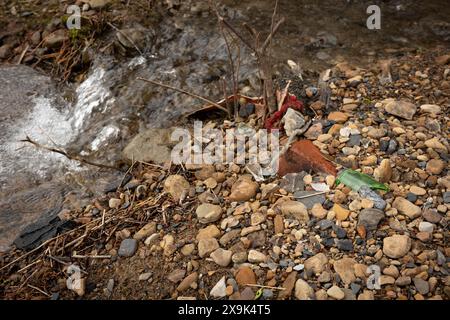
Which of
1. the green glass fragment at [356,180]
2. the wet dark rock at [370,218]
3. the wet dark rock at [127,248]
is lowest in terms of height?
the wet dark rock at [127,248]

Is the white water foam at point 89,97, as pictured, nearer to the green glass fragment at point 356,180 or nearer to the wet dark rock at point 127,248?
the wet dark rock at point 127,248

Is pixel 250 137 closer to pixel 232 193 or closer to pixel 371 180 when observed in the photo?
pixel 232 193

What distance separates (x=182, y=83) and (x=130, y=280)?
1.70m

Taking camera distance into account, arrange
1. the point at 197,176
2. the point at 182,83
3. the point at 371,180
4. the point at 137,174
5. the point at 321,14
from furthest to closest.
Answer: the point at 321,14 < the point at 182,83 < the point at 137,174 < the point at 197,176 < the point at 371,180

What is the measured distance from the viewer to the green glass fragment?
188 cm

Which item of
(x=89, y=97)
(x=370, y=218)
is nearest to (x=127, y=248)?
(x=370, y=218)

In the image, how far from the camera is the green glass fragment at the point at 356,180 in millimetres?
1880

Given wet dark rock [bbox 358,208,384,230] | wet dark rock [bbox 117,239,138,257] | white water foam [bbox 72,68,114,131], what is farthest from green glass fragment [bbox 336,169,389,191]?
white water foam [bbox 72,68,114,131]

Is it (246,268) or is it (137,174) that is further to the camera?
(137,174)

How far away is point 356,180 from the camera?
192 centimetres

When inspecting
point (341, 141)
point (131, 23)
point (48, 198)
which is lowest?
point (48, 198)

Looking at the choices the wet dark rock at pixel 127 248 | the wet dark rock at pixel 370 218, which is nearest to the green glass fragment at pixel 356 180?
the wet dark rock at pixel 370 218

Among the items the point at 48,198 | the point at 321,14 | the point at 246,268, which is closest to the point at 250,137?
the point at 246,268

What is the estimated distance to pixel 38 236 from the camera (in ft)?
6.91
